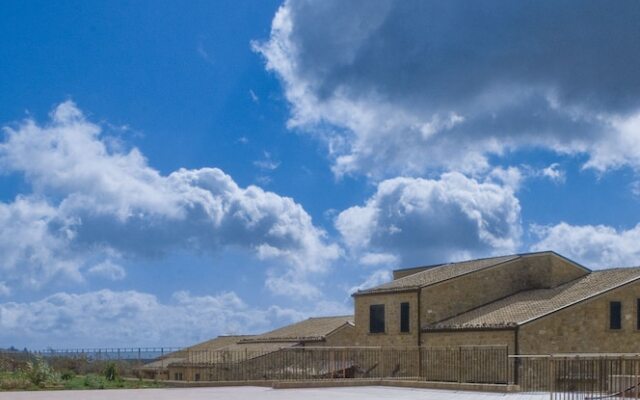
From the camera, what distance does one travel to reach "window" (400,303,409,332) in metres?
43.4

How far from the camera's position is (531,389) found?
110ft

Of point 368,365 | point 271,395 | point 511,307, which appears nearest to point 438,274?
point 511,307

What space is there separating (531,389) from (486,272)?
11653 mm

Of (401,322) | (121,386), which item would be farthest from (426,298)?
(121,386)

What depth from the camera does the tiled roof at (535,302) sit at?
3838cm

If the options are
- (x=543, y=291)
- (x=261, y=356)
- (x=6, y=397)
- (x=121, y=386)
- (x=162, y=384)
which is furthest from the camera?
(x=261, y=356)

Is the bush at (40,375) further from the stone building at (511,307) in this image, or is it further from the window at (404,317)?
the stone building at (511,307)

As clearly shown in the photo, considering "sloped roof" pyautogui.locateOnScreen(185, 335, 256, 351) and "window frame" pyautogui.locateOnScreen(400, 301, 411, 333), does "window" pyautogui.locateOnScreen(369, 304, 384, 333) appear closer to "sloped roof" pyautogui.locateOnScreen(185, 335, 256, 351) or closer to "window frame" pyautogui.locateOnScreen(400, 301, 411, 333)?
"window frame" pyautogui.locateOnScreen(400, 301, 411, 333)

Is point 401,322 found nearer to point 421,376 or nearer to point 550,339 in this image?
point 421,376

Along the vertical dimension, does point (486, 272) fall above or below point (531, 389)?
above

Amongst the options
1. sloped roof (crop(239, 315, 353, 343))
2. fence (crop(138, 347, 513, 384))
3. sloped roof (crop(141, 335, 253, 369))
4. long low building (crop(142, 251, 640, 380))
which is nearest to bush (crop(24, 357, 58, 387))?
fence (crop(138, 347, 513, 384))

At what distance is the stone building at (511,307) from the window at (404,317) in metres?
0.05

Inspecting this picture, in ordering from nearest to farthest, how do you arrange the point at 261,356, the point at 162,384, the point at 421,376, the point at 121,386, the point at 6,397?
the point at 6,397 → the point at 121,386 → the point at 162,384 → the point at 421,376 → the point at 261,356

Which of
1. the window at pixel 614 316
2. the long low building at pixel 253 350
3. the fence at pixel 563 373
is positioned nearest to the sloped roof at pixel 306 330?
the long low building at pixel 253 350
